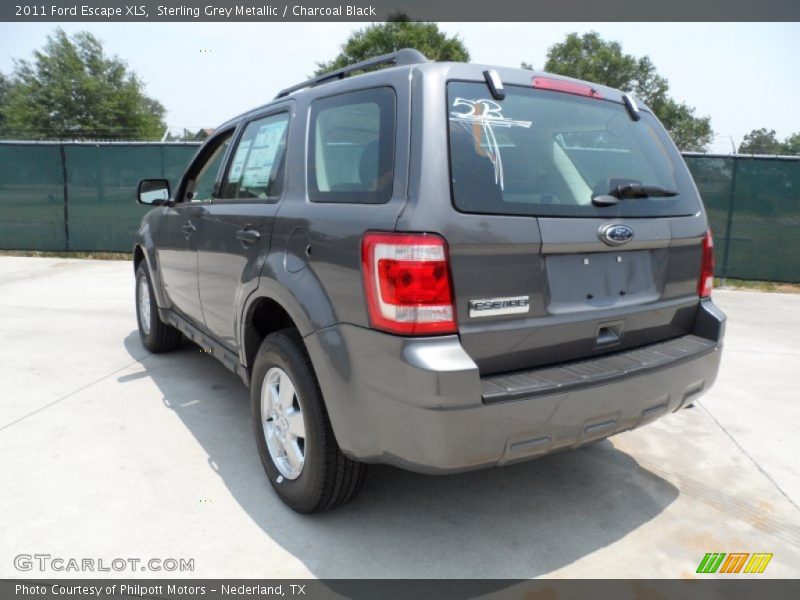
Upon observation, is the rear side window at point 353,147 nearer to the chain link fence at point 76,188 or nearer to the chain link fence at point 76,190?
the chain link fence at point 76,190

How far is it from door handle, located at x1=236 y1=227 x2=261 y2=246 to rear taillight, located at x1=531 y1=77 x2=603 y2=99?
4.64ft

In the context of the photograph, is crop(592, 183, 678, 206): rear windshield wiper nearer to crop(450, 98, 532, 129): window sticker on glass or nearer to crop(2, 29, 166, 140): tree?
Answer: crop(450, 98, 532, 129): window sticker on glass

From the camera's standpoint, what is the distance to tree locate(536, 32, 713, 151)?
60.9 metres

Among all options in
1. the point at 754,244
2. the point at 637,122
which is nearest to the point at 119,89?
the point at 754,244

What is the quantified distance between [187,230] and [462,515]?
8.08ft

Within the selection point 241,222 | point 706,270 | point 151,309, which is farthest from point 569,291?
point 151,309

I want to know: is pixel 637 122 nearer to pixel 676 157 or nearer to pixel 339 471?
pixel 676 157

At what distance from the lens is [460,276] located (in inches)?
80.8

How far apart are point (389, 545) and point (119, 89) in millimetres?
44662

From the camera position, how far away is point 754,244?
363 inches

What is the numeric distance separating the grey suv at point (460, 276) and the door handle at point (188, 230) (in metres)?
0.85

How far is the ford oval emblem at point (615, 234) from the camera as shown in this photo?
2.34 m

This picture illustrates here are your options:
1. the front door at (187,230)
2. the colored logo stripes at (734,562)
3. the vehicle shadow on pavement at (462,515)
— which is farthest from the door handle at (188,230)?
the colored logo stripes at (734,562)

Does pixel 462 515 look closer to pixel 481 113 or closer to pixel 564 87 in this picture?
pixel 481 113
